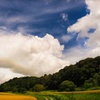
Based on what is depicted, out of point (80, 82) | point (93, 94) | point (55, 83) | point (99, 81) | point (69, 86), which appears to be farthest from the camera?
point (55, 83)

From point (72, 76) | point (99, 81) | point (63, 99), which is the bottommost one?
point (63, 99)

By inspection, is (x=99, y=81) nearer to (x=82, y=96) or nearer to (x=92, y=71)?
(x=92, y=71)

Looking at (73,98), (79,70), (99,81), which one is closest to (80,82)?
(79,70)

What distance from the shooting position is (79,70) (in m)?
182

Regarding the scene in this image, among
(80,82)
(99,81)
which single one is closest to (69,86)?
(99,81)

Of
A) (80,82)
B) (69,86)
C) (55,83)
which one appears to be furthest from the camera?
(55,83)

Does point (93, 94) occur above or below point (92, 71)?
below

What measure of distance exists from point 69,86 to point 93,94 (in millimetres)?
85225

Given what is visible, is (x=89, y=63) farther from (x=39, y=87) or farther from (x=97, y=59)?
(x=39, y=87)

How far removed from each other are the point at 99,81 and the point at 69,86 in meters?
17.6

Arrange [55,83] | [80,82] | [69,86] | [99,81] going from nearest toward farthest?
[99,81] → [69,86] → [80,82] → [55,83]

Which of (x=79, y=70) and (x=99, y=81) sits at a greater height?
(x=79, y=70)

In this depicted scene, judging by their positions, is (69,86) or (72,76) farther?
(72,76)

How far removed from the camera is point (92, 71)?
180 metres
